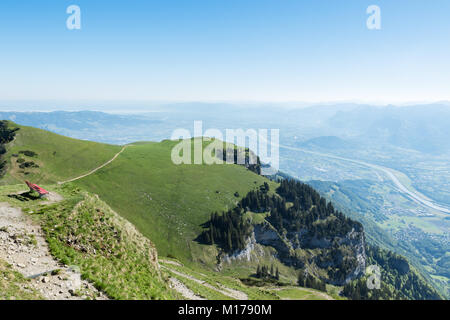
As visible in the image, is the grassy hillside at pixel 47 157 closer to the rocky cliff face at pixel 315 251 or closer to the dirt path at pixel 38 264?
the dirt path at pixel 38 264

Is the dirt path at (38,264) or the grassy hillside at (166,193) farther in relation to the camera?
the grassy hillside at (166,193)

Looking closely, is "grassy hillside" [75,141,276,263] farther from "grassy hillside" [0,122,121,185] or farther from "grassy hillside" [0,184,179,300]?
"grassy hillside" [0,184,179,300]

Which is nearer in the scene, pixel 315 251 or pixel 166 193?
pixel 166 193

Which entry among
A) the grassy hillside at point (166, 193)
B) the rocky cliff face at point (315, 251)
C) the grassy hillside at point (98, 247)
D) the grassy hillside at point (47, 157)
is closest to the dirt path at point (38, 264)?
the grassy hillside at point (98, 247)

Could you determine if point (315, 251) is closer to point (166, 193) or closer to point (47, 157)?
point (166, 193)

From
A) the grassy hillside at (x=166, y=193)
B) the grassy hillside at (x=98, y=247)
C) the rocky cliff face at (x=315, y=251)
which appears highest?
the grassy hillside at (x=98, y=247)

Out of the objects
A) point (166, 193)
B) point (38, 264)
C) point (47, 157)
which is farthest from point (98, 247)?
point (47, 157)
